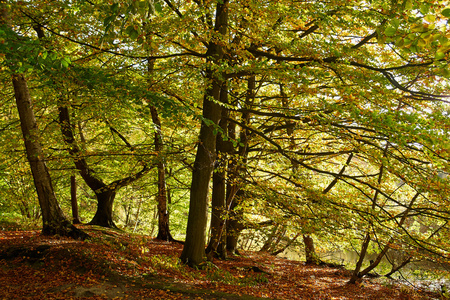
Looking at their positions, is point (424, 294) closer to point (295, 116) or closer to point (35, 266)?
point (295, 116)

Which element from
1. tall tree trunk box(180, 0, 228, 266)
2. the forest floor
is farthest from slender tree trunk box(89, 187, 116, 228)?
tall tree trunk box(180, 0, 228, 266)

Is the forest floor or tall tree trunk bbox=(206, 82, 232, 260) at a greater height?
tall tree trunk bbox=(206, 82, 232, 260)

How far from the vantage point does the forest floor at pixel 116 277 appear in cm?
532

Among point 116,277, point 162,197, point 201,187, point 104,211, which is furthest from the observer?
point 104,211

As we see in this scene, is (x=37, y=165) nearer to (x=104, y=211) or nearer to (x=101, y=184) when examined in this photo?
(x=101, y=184)

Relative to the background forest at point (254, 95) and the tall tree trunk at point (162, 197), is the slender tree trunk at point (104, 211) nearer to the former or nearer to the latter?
the background forest at point (254, 95)

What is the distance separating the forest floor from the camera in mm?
5324

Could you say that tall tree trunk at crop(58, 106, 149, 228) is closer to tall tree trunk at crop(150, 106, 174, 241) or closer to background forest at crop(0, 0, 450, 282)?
background forest at crop(0, 0, 450, 282)

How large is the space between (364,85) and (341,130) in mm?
970

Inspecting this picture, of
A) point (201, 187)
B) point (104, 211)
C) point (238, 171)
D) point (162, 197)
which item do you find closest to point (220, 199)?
point (238, 171)

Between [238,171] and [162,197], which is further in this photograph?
[162,197]

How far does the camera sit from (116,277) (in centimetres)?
609

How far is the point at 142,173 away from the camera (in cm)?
1127

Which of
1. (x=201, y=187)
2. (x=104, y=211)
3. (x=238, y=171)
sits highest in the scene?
(x=238, y=171)
